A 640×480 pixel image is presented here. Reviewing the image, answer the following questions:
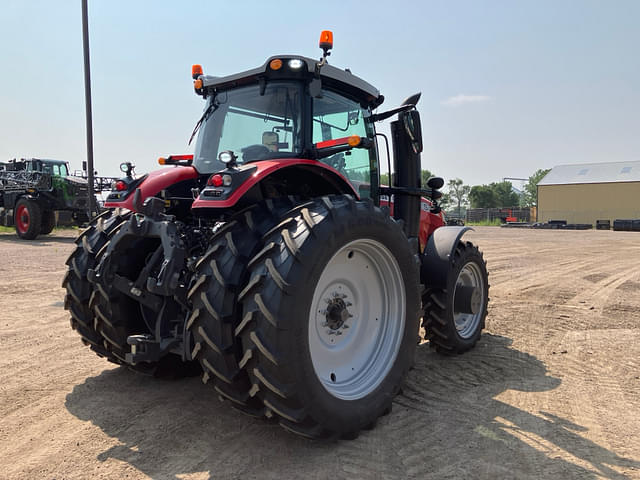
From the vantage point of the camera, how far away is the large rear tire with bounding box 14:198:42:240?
16594 millimetres

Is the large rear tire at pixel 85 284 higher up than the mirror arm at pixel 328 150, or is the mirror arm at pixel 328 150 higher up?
the mirror arm at pixel 328 150

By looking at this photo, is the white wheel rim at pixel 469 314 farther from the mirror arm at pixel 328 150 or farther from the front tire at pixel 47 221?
the front tire at pixel 47 221

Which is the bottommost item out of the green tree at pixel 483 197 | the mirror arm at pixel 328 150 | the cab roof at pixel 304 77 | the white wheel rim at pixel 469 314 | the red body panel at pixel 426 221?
the white wheel rim at pixel 469 314

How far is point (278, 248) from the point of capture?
8.37 feet

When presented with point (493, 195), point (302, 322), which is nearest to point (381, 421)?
point (302, 322)

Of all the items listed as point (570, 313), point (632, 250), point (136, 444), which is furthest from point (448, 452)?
point (632, 250)

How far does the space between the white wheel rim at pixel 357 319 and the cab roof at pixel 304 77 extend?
136cm

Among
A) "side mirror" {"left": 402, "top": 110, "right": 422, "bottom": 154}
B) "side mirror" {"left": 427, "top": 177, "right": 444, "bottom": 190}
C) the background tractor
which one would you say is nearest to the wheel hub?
"side mirror" {"left": 402, "top": 110, "right": 422, "bottom": 154}

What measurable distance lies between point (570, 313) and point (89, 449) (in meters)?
5.74

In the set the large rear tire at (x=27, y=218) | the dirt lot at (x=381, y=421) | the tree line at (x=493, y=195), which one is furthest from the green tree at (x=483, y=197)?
the dirt lot at (x=381, y=421)

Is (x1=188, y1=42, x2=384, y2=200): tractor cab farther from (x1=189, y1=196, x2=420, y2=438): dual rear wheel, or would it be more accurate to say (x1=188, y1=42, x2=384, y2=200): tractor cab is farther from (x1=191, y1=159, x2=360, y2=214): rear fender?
(x1=189, y1=196, x2=420, y2=438): dual rear wheel

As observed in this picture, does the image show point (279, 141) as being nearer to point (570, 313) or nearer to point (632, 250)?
point (570, 313)

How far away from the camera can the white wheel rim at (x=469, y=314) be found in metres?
4.69

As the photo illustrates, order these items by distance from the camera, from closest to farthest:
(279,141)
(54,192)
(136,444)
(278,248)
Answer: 1. (278,248)
2. (136,444)
3. (279,141)
4. (54,192)
